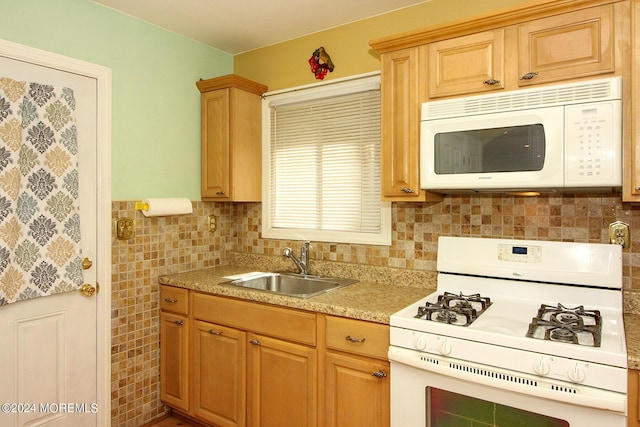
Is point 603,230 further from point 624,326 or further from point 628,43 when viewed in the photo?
point 628,43

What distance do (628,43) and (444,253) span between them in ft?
3.87

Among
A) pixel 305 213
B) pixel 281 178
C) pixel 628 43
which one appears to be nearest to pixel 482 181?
pixel 628 43

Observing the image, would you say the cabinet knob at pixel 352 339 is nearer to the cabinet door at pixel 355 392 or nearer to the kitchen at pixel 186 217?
the cabinet door at pixel 355 392

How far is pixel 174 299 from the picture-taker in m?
2.60

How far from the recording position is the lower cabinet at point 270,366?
1854mm

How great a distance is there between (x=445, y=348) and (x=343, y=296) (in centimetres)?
64

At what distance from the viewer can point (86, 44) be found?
2312 millimetres

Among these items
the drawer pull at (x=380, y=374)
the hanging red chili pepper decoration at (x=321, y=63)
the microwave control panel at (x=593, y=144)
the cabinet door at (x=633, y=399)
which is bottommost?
the drawer pull at (x=380, y=374)

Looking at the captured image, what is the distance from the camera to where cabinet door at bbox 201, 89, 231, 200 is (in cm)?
282

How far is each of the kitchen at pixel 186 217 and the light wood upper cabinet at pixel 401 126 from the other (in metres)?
0.33

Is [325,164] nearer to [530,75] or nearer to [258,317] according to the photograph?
[258,317]

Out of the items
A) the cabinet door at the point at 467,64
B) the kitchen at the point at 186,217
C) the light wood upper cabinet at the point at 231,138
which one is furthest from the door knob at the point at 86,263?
the cabinet door at the point at 467,64

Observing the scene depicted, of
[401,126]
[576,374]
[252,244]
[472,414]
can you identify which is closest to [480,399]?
[472,414]

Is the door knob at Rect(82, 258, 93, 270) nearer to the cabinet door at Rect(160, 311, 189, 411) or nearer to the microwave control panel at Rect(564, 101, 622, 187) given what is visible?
the cabinet door at Rect(160, 311, 189, 411)
